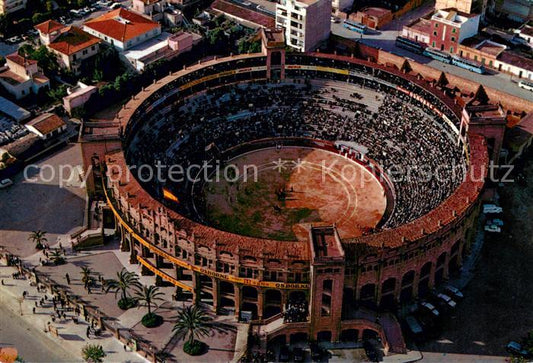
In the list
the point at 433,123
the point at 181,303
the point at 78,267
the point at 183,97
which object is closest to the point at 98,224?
Answer: the point at 78,267

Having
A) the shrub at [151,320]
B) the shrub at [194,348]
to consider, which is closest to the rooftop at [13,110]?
the shrub at [151,320]

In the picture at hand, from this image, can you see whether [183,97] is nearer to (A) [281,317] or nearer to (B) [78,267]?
(B) [78,267]

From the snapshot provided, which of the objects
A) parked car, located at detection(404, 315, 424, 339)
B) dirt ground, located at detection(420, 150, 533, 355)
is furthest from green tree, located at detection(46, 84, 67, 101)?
dirt ground, located at detection(420, 150, 533, 355)

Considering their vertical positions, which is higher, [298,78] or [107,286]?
[298,78]

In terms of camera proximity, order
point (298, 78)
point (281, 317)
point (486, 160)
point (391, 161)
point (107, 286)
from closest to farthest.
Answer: point (281, 317) → point (107, 286) → point (486, 160) → point (391, 161) → point (298, 78)

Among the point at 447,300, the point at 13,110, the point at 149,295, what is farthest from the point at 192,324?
the point at 13,110

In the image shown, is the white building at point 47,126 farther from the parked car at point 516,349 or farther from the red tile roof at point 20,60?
the parked car at point 516,349

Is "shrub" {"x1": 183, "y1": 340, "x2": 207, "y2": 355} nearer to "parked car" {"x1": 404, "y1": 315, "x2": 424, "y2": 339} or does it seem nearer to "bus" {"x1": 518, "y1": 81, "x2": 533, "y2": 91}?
"parked car" {"x1": 404, "y1": 315, "x2": 424, "y2": 339}
